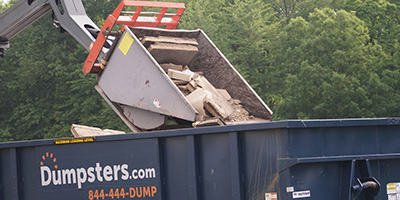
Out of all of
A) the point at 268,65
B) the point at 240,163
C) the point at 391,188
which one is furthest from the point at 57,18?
the point at 268,65

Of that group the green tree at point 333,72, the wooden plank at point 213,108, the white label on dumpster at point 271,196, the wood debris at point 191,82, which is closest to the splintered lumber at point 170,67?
the wood debris at point 191,82

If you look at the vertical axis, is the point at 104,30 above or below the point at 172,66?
above

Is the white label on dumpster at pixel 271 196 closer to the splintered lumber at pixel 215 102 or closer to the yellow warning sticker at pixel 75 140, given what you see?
the yellow warning sticker at pixel 75 140

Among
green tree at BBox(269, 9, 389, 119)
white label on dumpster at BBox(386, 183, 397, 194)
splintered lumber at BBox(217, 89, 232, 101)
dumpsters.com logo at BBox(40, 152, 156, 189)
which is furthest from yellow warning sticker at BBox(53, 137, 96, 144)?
green tree at BBox(269, 9, 389, 119)

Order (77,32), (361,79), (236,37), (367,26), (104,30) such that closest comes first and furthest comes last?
(104,30)
(77,32)
(361,79)
(367,26)
(236,37)

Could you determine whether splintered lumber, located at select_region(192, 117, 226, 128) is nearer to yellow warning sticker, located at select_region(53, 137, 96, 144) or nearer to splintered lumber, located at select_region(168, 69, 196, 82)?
yellow warning sticker, located at select_region(53, 137, 96, 144)

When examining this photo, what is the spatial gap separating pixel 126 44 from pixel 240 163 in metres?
3.25

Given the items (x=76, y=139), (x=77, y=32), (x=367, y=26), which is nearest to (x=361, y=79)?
(x=367, y=26)

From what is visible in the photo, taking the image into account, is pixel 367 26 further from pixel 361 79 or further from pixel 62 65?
pixel 62 65

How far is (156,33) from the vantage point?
28.8 ft

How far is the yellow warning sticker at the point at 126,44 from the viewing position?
26.8ft

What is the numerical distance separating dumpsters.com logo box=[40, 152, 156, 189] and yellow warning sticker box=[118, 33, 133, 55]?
2111 millimetres

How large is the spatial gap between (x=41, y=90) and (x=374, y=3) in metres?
17.2

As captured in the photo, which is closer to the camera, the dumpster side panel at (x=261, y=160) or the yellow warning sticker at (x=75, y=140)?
the dumpster side panel at (x=261, y=160)
